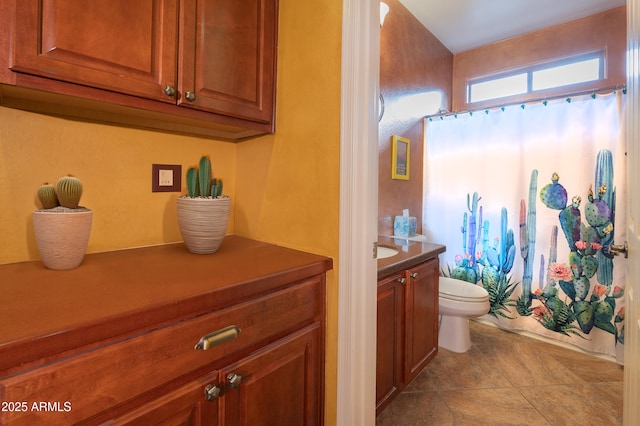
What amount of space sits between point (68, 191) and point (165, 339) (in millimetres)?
562

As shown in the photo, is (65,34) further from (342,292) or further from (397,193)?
(397,193)

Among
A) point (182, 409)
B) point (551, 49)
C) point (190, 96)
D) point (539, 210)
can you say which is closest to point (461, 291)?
point (539, 210)

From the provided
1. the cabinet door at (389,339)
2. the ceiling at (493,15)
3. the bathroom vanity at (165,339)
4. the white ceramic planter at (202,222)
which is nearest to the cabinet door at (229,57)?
the white ceramic planter at (202,222)

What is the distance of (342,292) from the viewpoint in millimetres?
1024

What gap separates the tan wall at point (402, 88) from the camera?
2350 millimetres

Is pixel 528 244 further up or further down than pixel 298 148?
further down

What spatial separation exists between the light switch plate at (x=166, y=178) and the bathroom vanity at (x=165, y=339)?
0.94 ft

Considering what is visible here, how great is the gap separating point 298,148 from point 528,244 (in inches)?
88.9

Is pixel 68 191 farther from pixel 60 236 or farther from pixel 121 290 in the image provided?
pixel 121 290

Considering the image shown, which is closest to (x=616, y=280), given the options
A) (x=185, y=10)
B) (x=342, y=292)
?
(x=342, y=292)

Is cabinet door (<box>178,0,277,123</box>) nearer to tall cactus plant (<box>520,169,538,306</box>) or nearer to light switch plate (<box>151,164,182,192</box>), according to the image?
light switch plate (<box>151,164,182,192</box>)

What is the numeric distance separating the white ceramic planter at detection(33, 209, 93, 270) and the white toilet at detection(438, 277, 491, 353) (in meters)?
2.07

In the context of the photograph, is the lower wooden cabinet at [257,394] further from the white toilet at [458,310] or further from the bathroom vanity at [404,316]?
the white toilet at [458,310]

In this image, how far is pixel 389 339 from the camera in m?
1.47
